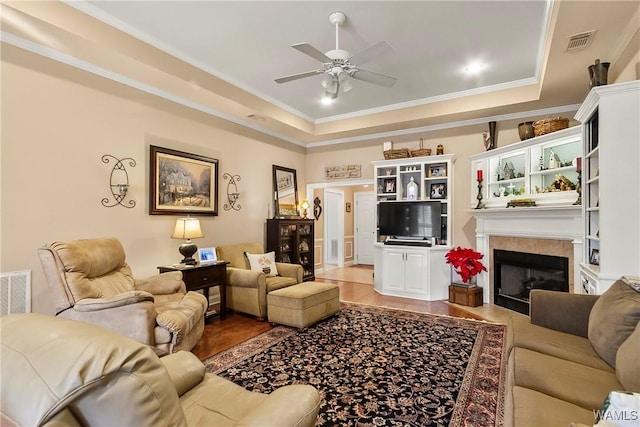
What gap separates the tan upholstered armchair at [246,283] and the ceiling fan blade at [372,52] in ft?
8.76

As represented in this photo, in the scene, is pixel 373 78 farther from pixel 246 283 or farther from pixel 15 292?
pixel 15 292

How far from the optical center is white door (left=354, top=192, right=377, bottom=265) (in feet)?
30.7

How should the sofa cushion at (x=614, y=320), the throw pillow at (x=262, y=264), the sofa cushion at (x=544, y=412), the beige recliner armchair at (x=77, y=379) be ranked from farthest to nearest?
the throw pillow at (x=262, y=264)
the sofa cushion at (x=614, y=320)
the sofa cushion at (x=544, y=412)
the beige recliner armchair at (x=77, y=379)

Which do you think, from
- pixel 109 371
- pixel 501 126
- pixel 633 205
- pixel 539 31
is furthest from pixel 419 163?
pixel 109 371

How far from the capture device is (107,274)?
123 inches

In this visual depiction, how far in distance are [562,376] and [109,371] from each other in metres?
2.02

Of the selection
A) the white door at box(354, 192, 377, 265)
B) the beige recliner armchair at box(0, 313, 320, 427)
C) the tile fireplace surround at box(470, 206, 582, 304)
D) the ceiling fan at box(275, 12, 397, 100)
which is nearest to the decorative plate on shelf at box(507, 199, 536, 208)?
the tile fireplace surround at box(470, 206, 582, 304)

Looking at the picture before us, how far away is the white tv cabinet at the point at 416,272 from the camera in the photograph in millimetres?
5204

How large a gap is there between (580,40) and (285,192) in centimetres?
474

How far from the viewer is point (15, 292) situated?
9.46ft

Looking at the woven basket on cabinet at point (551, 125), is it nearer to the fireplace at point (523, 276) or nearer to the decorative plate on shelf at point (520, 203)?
the decorative plate on shelf at point (520, 203)

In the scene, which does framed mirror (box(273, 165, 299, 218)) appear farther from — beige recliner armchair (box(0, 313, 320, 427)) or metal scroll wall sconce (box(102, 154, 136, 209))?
beige recliner armchair (box(0, 313, 320, 427))

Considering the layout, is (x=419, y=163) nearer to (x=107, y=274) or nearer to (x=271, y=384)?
(x=271, y=384)

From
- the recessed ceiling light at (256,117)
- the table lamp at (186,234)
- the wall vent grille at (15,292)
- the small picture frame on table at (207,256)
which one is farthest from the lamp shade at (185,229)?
the recessed ceiling light at (256,117)
